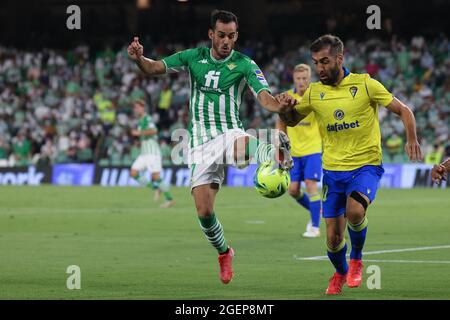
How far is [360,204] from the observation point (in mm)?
9773

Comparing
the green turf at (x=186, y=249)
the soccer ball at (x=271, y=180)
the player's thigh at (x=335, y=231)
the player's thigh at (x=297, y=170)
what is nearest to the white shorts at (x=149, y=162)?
the green turf at (x=186, y=249)

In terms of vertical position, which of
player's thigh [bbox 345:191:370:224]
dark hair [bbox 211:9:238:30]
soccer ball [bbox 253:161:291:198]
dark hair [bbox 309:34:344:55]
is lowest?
player's thigh [bbox 345:191:370:224]

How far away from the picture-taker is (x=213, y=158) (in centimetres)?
1077

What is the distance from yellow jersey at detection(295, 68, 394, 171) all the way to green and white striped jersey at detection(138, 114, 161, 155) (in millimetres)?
14963

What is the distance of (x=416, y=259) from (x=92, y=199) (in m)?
14.3

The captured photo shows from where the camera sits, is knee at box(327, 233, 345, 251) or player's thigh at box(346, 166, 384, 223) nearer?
player's thigh at box(346, 166, 384, 223)

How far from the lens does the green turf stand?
398 inches

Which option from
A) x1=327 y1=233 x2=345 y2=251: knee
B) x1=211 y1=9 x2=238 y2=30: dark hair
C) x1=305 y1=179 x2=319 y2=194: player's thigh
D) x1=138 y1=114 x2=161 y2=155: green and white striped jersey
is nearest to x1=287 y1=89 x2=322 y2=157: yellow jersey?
x1=305 y1=179 x2=319 y2=194: player's thigh

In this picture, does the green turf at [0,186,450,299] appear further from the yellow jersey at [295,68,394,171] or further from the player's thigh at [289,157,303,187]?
the yellow jersey at [295,68,394,171]

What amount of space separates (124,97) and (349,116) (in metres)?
28.5

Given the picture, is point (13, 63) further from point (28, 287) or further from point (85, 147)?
point (28, 287)

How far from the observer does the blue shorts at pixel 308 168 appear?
1648 centimetres

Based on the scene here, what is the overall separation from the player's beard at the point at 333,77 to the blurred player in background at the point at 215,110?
91cm
